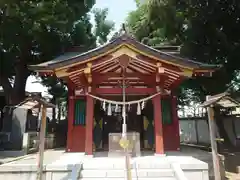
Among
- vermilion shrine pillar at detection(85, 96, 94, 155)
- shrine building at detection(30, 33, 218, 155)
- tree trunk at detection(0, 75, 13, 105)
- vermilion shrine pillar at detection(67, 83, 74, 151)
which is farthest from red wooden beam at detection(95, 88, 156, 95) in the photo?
tree trunk at detection(0, 75, 13, 105)

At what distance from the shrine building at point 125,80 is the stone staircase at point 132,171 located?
136 cm

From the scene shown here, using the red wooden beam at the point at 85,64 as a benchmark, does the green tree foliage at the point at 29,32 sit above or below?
above

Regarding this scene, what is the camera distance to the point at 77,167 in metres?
6.41

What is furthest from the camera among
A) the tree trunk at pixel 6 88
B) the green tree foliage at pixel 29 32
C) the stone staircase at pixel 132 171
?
the tree trunk at pixel 6 88

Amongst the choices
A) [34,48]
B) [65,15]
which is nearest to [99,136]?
[65,15]

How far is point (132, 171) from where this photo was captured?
6.44 meters

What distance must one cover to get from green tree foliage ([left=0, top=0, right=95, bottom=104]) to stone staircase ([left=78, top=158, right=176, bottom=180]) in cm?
907

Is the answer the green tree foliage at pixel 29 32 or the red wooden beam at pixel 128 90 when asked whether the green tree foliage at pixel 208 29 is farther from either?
the green tree foliage at pixel 29 32

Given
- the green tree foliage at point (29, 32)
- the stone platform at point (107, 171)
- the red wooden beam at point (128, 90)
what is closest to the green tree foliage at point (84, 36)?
the green tree foliage at point (29, 32)

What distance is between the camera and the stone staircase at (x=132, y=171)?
20.7ft

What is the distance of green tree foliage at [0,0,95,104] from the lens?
12391 mm

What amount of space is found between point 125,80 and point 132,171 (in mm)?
3631

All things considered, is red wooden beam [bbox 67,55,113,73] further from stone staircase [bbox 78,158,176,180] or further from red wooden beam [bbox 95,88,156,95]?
stone staircase [bbox 78,158,176,180]

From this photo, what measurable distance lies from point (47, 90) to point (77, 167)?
581 inches
